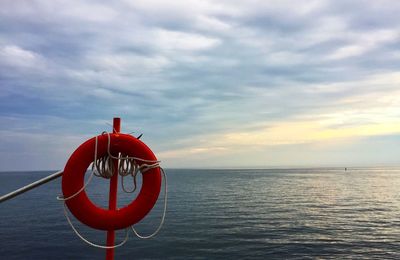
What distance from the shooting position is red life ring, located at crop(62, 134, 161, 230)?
3469 mm

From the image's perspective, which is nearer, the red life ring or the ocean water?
the red life ring

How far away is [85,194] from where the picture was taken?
3.47 meters

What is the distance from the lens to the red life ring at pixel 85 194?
347 cm

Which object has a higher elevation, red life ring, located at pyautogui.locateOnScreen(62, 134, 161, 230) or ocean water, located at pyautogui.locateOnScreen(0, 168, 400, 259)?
red life ring, located at pyautogui.locateOnScreen(62, 134, 161, 230)

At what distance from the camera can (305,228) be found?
2308 cm

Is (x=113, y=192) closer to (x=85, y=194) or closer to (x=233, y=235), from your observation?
(x=85, y=194)

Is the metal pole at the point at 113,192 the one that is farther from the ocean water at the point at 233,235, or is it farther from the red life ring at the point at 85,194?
the ocean water at the point at 233,235

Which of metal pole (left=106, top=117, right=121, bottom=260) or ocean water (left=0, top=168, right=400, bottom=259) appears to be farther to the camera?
ocean water (left=0, top=168, right=400, bottom=259)

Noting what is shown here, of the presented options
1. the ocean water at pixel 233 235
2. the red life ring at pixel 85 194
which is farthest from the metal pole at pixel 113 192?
the ocean water at pixel 233 235

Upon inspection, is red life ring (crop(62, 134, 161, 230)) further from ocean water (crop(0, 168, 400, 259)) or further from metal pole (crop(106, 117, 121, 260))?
ocean water (crop(0, 168, 400, 259))

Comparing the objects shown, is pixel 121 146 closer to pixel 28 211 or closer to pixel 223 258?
pixel 223 258

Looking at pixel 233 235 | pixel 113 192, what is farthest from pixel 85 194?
pixel 233 235

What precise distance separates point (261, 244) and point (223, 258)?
10.8 ft

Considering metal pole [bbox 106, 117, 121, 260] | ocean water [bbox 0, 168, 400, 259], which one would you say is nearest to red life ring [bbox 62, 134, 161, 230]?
metal pole [bbox 106, 117, 121, 260]
